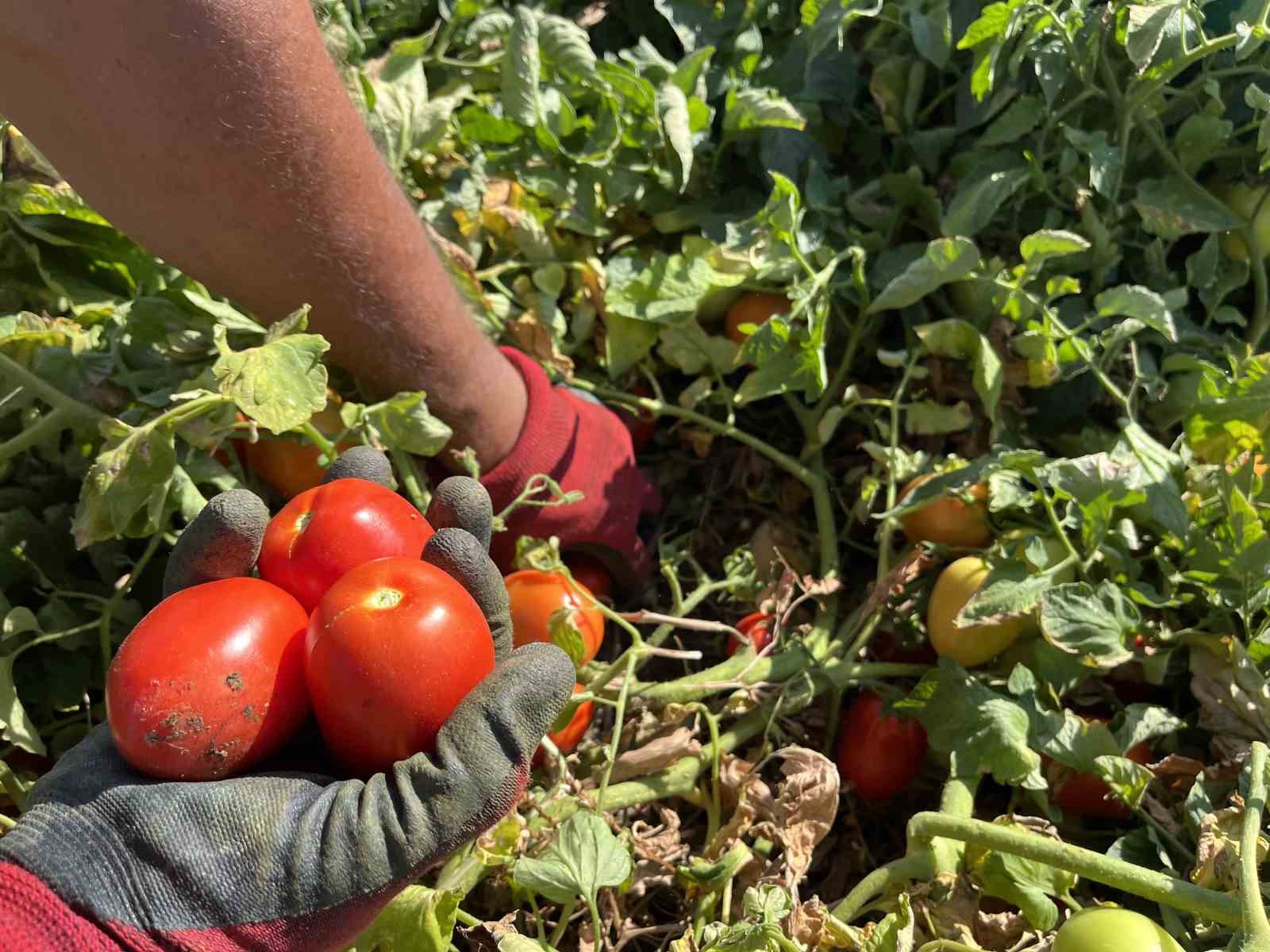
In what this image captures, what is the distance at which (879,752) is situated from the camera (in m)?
1.62

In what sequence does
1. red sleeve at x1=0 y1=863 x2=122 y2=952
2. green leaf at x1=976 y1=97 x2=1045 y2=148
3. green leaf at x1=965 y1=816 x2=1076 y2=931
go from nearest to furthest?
red sleeve at x1=0 y1=863 x2=122 y2=952, green leaf at x1=965 y1=816 x2=1076 y2=931, green leaf at x1=976 y1=97 x2=1045 y2=148

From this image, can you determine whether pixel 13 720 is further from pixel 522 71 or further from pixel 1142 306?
pixel 1142 306

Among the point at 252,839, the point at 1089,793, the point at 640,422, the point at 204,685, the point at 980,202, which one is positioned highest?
the point at 204,685

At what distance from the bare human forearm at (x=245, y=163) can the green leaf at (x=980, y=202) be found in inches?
34.9

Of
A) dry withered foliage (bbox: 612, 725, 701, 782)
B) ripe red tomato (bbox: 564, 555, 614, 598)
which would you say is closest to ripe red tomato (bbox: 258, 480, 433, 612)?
dry withered foliage (bbox: 612, 725, 701, 782)

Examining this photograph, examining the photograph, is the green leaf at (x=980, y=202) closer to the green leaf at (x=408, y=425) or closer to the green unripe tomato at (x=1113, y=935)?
the green leaf at (x=408, y=425)

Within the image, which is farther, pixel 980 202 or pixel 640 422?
pixel 640 422

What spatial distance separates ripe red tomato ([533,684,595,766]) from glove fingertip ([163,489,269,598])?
0.56 meters

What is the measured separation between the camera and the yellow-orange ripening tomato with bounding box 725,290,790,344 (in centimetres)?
204

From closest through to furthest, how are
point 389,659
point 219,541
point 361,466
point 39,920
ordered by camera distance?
1. point 39,920
2. point 389,659
3. point 219,541
4. point 361,466

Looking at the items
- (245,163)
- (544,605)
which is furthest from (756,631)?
(245,163)

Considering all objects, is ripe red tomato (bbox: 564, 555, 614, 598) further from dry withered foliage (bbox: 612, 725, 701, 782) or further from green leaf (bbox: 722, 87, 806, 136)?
green leaf (bbox: 722, 87, 806, 136)

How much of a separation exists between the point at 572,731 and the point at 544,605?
20cm

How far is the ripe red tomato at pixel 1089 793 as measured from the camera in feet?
4.88
